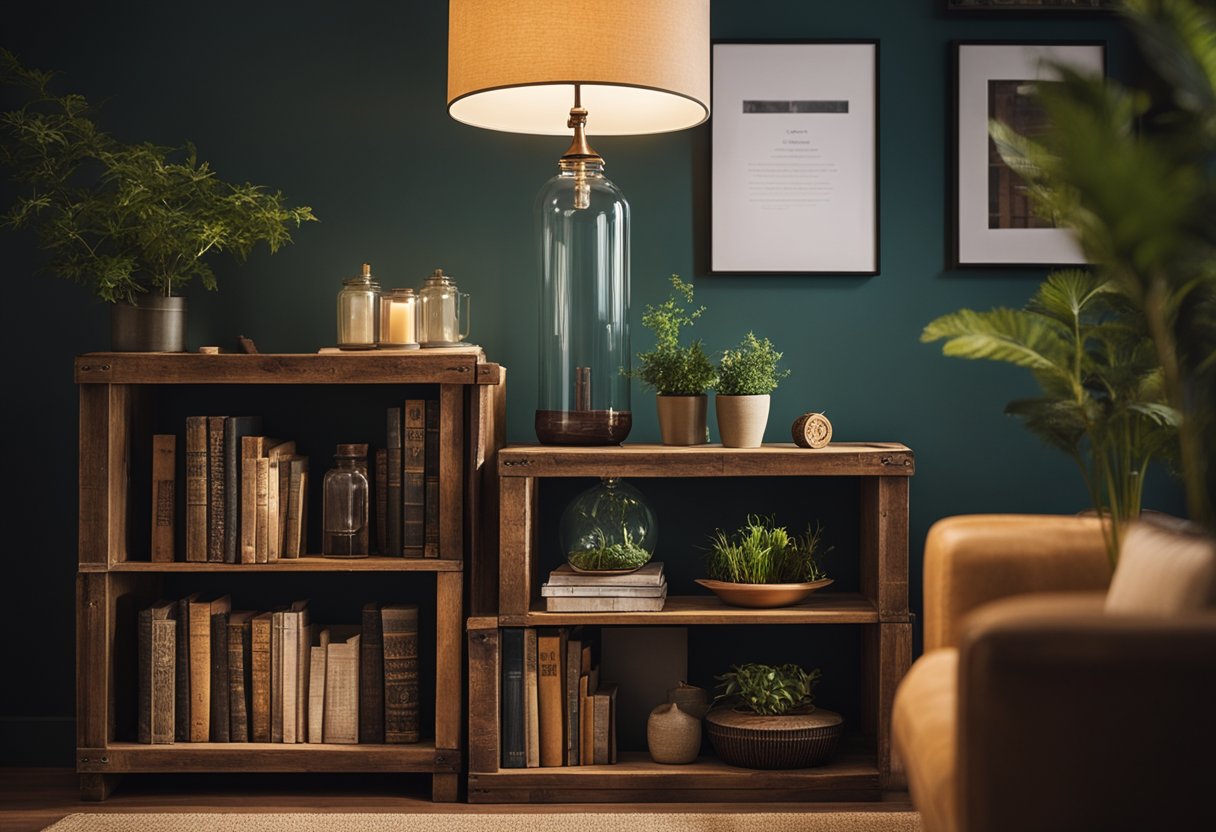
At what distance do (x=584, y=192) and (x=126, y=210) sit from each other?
1019mm

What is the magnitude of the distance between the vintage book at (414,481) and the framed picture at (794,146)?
85 centimetres

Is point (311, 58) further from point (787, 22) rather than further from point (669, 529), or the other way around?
point (669, 529)

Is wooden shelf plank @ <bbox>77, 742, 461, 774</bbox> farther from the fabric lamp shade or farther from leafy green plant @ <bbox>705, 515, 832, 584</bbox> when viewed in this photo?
the fabric lamp shade

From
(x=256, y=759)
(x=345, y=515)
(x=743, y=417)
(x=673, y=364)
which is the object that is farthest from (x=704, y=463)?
(x=256, y=759)

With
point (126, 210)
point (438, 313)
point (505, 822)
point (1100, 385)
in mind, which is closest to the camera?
point (1100, 385)

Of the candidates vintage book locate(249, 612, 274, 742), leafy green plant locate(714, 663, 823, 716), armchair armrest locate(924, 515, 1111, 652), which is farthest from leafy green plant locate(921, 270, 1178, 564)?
vintage book locate(249, 612, 274, 742)

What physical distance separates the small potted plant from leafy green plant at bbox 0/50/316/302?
2.90ft

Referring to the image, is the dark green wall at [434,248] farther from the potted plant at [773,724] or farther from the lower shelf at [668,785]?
the lower shelf at [668,785]

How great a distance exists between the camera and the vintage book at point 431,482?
2717mm

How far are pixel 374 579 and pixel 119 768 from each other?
28.3 inches

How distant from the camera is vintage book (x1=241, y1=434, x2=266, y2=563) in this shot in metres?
2.69

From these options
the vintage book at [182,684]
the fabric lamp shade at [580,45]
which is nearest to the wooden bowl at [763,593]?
the fabric lamp shade at [580,45]

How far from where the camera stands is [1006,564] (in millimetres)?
2070

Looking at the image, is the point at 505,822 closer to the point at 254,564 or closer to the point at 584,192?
the point at 254,564
